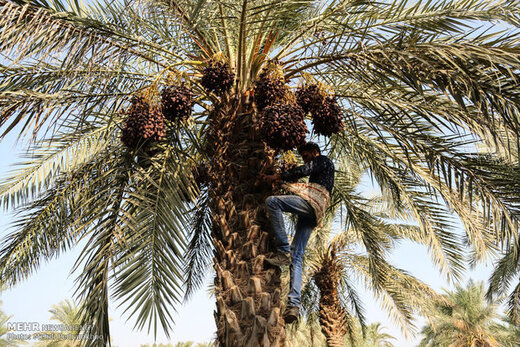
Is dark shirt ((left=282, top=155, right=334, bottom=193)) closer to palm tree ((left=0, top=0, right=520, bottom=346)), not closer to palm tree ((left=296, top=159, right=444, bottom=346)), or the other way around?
palm tree ((left=0, top=0, right=520, bottom=346))

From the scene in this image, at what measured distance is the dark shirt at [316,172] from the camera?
488 cm

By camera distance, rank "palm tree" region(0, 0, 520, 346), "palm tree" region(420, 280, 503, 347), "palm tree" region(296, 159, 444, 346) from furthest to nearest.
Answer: "palm tree" region(420, 280, 503, 347) < "palm tree" region(296, 159, 444, 346) < "palm tree" region(0, 0, 520, 346)

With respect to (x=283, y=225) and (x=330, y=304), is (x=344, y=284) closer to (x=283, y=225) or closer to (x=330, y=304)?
(x=330, y=304)

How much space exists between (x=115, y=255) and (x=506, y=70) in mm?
3808

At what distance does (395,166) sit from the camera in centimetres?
623

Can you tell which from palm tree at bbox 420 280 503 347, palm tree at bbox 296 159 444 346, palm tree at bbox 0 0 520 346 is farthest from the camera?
palm tree at bbox 420 280 503 347

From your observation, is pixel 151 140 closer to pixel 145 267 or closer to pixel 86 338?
pixel 145 267

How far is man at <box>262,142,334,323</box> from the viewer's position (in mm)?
4570

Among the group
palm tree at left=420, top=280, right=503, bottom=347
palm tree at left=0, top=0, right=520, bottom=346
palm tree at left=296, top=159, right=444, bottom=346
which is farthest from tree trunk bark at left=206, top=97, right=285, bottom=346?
palm tree at left=420, top=280, right=503, bottom=347

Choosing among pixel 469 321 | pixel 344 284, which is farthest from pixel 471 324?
pixel 344 284

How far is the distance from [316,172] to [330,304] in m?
7.72

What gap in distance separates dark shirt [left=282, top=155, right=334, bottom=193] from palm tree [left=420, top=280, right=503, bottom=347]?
59.6 ft

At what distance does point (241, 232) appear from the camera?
4.64 m

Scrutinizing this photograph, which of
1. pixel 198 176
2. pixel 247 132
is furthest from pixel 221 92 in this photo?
pixel 198 176
